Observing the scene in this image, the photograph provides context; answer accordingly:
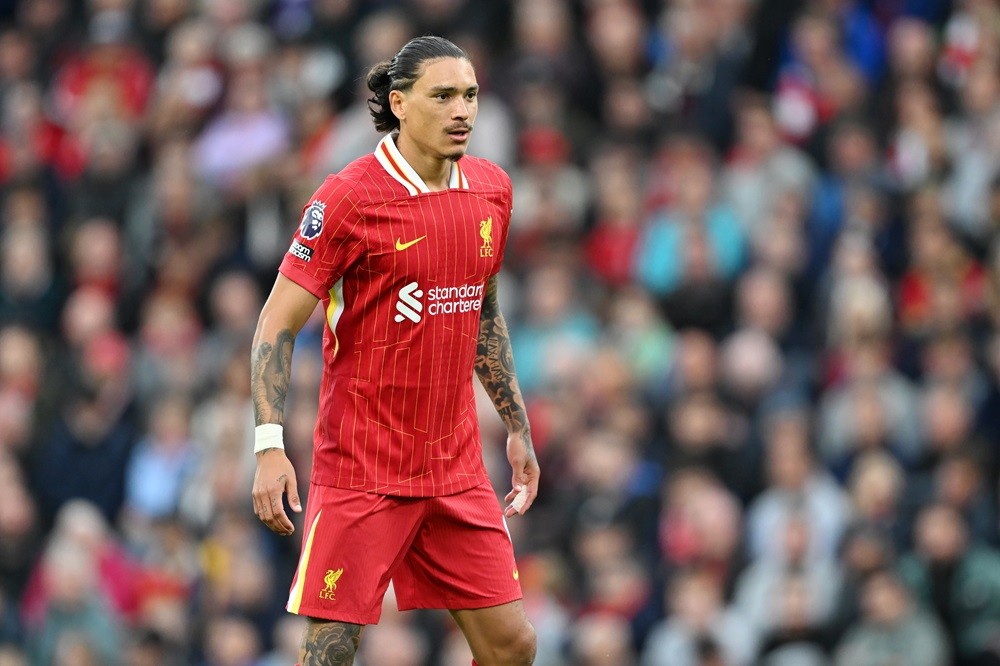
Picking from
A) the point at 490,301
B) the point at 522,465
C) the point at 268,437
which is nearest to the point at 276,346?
the point at 268,437

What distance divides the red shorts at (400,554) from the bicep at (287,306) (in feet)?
2.10

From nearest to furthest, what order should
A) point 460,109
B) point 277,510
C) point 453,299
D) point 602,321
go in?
point 277,510, point 460,109, point 453,299, point 602,321

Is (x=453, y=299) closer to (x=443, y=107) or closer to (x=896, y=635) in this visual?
(x=443, y=107)

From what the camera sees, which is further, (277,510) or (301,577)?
(301,577)

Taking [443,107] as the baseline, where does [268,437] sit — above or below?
below

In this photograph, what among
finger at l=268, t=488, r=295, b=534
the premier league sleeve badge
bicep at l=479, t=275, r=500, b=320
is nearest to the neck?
the premier league sleeve badge

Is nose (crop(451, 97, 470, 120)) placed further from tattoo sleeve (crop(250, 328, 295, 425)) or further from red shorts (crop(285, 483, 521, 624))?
red shorts (crop(285, 483, 521, 624))

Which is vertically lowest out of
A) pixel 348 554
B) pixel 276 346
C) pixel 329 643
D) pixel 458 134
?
pixel 329 643

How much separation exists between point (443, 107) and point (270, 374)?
3.72 ft

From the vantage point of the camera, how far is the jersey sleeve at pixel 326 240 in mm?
6527

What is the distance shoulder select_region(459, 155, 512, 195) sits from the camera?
22.8ft

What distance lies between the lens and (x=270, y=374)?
656 cm

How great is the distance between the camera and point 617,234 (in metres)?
13.2

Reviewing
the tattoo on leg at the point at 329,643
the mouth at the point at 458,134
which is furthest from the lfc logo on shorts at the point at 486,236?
the tattoo on leg at the point at 329,643
